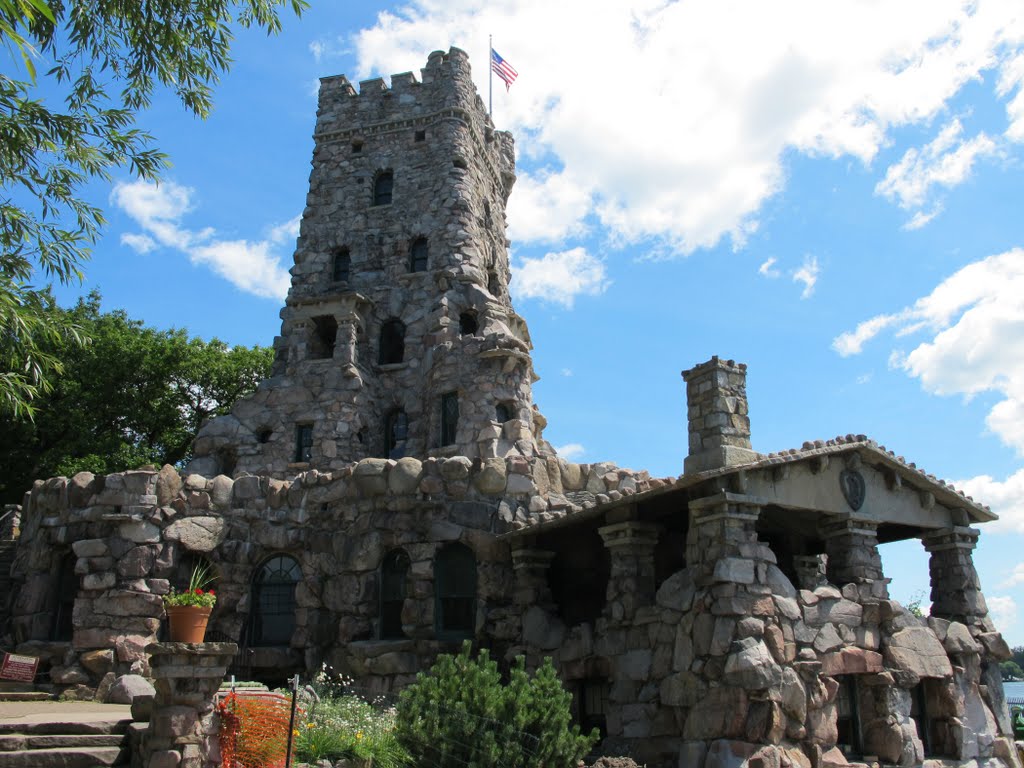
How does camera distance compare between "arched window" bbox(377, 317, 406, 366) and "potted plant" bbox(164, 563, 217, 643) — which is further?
"arched window" bbox(377, 317, 406, 366)

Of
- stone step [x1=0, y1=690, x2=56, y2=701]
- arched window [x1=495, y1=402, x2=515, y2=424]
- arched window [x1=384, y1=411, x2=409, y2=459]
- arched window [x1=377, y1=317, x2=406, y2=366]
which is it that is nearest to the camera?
stone step [x1=0, y1=690, x2=56, y2=701]

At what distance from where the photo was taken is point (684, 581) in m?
12.9

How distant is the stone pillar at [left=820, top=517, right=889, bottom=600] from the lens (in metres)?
13.9

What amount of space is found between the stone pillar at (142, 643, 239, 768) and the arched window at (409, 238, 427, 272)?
19755 mm

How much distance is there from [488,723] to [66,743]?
5.02 meters

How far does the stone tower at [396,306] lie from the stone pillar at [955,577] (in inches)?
405

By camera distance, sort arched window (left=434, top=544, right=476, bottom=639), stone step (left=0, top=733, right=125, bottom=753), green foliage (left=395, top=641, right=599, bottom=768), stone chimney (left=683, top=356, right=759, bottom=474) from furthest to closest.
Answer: arched window (left=434, top=544, right=476, bottom=639), stone chimney (left=683, top=356, right=759, bottom=474), green foliage (left=395, top=641, right=599, bottom=768), stone step (left=0, top=733, right=125, bottom=753)

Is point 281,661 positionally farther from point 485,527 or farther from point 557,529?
point 557,529

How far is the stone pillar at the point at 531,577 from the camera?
609 inches

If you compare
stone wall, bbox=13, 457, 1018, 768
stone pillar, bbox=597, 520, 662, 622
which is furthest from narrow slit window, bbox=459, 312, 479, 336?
stone pillar, bbox=597, 520, 662, 622

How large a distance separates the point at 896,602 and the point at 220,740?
10.1m

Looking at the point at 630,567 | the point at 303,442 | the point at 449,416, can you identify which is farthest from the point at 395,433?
the point at 630,567

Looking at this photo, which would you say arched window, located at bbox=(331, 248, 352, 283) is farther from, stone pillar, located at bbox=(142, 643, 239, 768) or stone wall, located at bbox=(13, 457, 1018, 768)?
stone pillar, located at bbox=(142, 643, 239, 768)

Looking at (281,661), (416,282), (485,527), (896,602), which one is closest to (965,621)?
(896,602)
